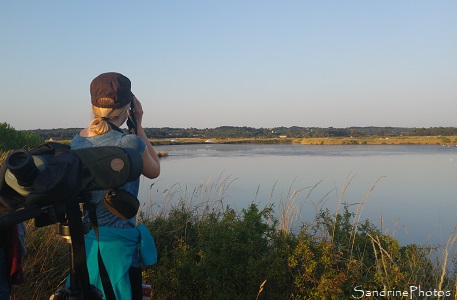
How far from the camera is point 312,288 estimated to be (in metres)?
2.81

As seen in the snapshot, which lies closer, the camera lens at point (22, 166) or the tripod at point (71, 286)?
the camera lens at point (22, 166)

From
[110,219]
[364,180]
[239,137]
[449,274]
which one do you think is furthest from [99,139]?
[239,137]

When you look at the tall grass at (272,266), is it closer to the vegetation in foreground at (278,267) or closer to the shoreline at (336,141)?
the vegetation in foreground at (278,267)

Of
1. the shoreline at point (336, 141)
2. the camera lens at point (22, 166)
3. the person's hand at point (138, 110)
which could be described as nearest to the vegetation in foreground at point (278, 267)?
the person's hand at point (138, 110)

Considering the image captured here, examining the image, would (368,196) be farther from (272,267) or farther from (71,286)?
(71,286)

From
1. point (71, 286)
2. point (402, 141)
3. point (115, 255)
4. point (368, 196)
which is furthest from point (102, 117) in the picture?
point (402, 141)

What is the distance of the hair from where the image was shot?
1.89m

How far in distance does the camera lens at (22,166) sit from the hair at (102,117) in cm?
60

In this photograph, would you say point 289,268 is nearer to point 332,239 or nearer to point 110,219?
point 332,239

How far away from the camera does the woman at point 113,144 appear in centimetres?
184

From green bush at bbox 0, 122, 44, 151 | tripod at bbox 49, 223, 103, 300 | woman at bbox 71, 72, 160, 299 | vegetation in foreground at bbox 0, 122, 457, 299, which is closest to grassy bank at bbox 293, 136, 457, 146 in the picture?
green bush at bbox 0, 122, 44, 151

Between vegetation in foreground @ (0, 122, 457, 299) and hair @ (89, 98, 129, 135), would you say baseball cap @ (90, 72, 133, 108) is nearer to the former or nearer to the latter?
hair @ (89, 98, 129, 135)

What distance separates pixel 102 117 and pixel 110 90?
5.5 inches

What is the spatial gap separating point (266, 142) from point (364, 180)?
134 feet
